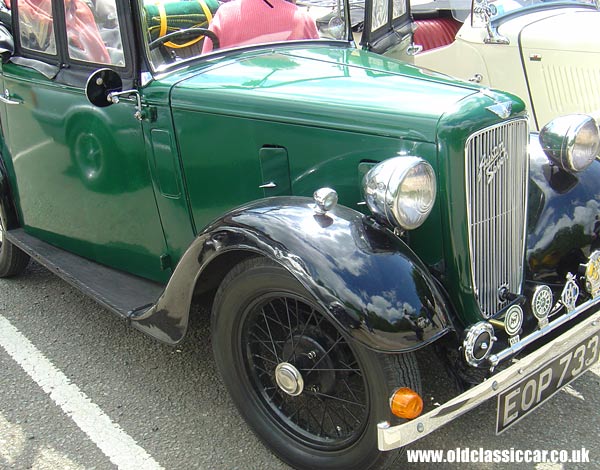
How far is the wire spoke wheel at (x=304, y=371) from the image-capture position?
2.23 metres

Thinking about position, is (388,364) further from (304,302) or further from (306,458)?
(306,458)

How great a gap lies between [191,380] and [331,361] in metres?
0.97

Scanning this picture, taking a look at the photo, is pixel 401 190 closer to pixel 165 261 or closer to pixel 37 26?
pixel 165 261

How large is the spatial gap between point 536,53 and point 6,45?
376 cm

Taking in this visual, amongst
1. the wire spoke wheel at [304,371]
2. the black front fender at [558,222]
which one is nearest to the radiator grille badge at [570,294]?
the black front fender at [558,222]

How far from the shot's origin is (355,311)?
1919mm

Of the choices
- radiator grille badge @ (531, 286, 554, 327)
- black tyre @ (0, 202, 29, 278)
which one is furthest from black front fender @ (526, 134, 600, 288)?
black tyre @ (0, 202, 29, 278)

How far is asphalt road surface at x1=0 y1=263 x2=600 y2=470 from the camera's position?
250 centimetres

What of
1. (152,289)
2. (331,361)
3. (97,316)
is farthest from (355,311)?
(97,316)

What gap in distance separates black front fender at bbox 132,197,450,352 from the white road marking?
877 mm

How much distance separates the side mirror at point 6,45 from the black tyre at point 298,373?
195 cm

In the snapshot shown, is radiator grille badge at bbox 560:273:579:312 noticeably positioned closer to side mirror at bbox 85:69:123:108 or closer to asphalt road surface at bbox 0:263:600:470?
asphalt road surface at bbox 0:263:600:470

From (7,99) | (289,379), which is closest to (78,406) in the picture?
(289,379)

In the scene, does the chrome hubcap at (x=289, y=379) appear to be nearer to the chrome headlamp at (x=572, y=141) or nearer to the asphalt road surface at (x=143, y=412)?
the asphalt road surface at (x=143, y=412)
